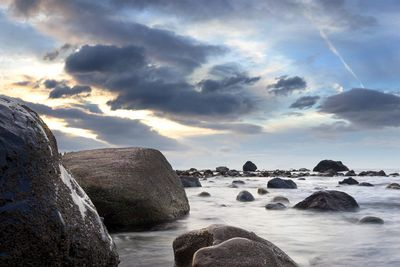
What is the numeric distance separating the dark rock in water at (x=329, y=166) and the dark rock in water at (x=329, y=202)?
42.3 m

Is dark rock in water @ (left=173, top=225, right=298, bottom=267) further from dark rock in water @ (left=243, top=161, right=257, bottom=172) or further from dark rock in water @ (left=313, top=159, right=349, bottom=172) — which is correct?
dark rock in water @ (left=243, top=161, right=257, bottom=172)

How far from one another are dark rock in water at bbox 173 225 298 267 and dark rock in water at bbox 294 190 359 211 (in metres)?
6.15

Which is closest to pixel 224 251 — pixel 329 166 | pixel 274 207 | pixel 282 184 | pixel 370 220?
pixel 370 220

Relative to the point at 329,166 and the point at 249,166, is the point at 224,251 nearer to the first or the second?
the point at 329,166

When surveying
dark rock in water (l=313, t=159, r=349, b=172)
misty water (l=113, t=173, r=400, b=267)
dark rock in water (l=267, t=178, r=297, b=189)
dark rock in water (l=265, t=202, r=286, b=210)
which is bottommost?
misty water (l=113, t=173, r=400, b=267)

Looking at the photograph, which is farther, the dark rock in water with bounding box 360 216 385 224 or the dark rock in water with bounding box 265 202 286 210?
the dark rock in water with bounding box 265 202 286 210

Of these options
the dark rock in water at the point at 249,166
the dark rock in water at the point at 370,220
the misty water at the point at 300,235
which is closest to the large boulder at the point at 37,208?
the misty water at the point at 300,235

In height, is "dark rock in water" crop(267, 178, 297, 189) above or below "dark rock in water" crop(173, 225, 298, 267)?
above

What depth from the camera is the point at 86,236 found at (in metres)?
4.02

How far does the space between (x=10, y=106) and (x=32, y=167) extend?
2.16ft

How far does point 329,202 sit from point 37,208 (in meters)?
8.63

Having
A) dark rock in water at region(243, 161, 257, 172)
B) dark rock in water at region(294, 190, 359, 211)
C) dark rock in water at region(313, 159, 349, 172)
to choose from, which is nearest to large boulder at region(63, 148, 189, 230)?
dark rock in water at region(294, 190, 359, 211)

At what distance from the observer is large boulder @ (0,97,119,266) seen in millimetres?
3555

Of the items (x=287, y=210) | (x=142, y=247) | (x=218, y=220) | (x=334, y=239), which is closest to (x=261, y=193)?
(x=287, y=210)
